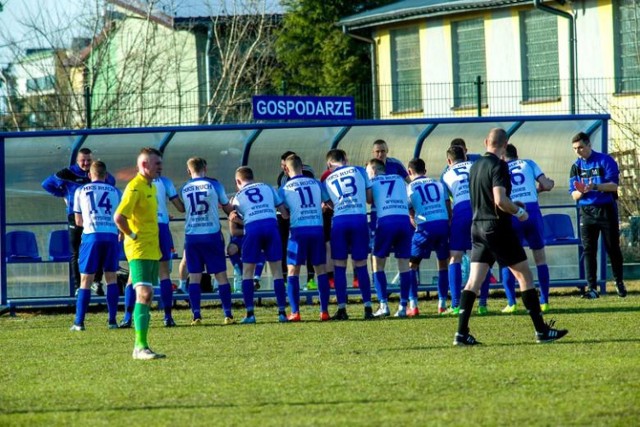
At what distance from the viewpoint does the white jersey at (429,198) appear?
15383 millimetres

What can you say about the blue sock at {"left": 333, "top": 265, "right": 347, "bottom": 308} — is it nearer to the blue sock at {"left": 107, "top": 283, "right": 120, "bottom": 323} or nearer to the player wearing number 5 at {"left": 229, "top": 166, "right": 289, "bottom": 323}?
the player wearing number 5 at {"left": 229, "top": 166, "right": 289, "bottom": 323}

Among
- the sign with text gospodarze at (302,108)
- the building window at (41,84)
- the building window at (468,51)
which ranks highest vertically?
the building window at (468,51)

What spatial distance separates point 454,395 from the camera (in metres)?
8.52

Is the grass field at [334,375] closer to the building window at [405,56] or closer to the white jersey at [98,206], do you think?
the white jersey at [98,206]

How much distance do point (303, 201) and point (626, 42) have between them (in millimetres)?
18850

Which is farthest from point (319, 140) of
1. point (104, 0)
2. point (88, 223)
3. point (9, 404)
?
point (104, 0)

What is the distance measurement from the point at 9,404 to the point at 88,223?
6221 mm

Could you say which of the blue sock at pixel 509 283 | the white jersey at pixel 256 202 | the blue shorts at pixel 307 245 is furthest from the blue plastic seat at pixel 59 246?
the blue sock at pixel 509 283

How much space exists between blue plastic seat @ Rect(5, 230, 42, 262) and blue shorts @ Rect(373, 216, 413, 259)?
549cm

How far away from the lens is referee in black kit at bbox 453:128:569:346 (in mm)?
11305

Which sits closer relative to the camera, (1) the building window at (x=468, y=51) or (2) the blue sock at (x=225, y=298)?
(2) the blue sock at (x=225, y=298)

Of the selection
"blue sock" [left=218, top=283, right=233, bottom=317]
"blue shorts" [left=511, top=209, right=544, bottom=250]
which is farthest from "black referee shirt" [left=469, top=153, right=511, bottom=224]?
"blue sock" [left=218, top=283, right=233, bottom=317]

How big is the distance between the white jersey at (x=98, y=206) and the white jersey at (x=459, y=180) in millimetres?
4061

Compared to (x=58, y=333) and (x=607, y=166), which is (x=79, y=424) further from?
(x=607, y=166)
